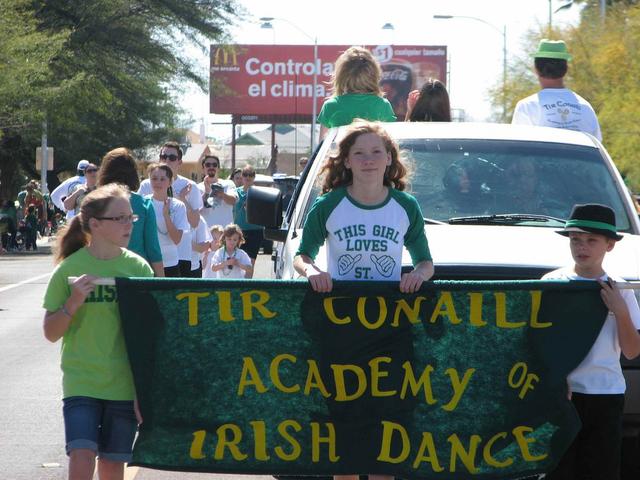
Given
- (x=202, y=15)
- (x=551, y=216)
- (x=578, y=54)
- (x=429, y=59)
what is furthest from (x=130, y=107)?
(x=551, y=216)

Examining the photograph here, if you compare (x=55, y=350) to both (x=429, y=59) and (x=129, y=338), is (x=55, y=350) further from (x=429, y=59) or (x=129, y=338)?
(x=429, y=59)

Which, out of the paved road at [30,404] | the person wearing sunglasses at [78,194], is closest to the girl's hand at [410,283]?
the paved road at [30,404]

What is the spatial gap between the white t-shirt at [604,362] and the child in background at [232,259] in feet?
27.5

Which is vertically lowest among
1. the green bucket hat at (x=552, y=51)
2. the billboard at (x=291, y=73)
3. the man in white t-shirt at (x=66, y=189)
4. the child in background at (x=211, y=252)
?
the child in background at (x=211, y=252)

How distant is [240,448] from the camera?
5863 mm

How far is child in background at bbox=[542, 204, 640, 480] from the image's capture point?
5551 mm

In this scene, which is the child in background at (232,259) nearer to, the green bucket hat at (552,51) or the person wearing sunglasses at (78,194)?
the person wearing sunglasses at (78,194)

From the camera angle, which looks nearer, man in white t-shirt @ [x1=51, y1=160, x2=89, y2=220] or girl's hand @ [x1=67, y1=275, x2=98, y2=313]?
girl's hand @ [x1=67, y1=275, x2=98, y2=313]

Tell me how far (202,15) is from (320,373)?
140 ft

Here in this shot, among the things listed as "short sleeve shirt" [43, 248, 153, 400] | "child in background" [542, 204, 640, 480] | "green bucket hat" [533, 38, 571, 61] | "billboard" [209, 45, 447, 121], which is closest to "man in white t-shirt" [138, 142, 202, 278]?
"green bucket hat" [533, 38, 571, 61]

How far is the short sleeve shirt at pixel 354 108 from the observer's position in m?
8.27

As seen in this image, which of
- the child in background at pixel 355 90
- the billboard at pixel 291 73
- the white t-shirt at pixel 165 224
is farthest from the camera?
the billboard at pixel 291 73

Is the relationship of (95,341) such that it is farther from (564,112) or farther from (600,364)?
(564,112)

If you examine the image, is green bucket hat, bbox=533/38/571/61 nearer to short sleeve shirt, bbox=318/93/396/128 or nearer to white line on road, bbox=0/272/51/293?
short sleeve shirt, bbox=318/93/396/128
